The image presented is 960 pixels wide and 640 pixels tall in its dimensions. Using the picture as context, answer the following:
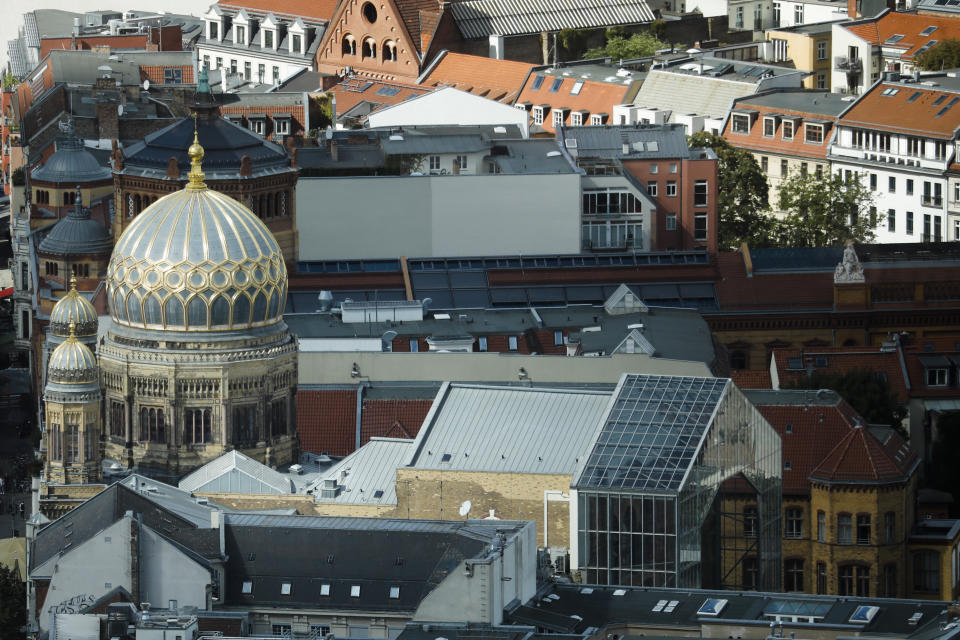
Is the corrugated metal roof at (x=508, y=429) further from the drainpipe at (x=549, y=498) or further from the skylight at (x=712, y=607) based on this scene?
the skylight at (x=712, y=607)

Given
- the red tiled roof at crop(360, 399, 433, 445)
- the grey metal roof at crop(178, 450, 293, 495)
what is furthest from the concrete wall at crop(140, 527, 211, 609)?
the red tiled roof at crop(360, 399, 433, 445)

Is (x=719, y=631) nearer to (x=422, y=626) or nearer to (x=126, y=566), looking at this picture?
(x=422, y=626)

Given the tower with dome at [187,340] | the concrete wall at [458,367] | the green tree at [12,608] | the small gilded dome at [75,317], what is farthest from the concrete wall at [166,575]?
the concrete wall at [458,367]

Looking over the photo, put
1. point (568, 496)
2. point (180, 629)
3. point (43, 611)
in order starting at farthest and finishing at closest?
point (568, 496)
point (43, 611)
point (180, 629)

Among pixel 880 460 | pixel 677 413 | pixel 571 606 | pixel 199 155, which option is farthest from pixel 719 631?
pixel 199 155

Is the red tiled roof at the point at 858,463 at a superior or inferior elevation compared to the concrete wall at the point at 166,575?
inferior
